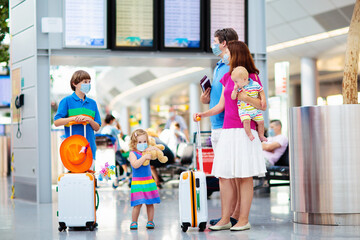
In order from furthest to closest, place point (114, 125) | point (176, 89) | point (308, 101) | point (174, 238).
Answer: point (176, 89)
point (308, 101)
point (114, 125)
point (174, 238)

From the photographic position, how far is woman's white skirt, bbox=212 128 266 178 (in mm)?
5105

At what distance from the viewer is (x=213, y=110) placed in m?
5.31

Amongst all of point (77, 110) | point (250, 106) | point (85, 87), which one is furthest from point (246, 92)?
point (77, 110)

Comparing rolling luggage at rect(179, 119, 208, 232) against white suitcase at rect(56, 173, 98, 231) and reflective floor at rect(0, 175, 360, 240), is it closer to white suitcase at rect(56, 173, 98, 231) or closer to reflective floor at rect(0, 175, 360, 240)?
reflective floor at rect(0, 175, 360, 240)

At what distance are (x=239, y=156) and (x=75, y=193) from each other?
1.64 m

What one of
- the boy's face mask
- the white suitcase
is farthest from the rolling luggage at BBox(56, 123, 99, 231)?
the boy's face mask

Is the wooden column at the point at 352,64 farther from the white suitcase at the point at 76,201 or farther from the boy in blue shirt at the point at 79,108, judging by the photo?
the white suitcase at the point at 76,201

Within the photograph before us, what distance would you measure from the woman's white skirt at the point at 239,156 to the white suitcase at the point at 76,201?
1.29 meters

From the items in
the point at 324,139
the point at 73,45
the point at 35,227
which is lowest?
the point at 35,227

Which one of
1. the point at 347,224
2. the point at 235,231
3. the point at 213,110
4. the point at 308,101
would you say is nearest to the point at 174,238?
the point at 235,231

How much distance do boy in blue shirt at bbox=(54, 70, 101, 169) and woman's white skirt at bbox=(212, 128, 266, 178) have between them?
142 centimetres

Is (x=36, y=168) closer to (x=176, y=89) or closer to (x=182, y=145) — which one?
(x=182, y=145)

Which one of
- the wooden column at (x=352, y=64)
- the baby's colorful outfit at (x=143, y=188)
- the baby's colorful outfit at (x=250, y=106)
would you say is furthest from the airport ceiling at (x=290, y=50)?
the baby's colorful outfit at (x=250, y=106)

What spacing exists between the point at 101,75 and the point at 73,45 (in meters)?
29.1
